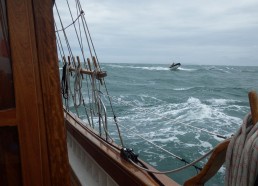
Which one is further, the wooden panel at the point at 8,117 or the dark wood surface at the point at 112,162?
the dark wood surface at the point at 112,162

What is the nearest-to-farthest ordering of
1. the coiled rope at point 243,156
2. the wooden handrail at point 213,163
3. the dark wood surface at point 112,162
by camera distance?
the coiled rope at point 243,156 < the wooden handrail at point 213,163 < the dark wood surface at point 112,162

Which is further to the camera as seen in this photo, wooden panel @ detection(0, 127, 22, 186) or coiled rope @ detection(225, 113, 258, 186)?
wooden panel @ detection(0, 127, 22, 186)

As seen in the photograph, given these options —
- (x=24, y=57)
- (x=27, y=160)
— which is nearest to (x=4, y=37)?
(x=24, y=57)

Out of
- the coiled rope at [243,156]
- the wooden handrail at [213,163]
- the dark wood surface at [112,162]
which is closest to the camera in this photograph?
the coiled rope at [243,156]

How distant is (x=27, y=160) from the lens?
0.97 m

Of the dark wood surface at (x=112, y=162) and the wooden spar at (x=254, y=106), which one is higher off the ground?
the wooden spar at (x=254, y=106)

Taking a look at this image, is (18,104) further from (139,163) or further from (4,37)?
(139,163)

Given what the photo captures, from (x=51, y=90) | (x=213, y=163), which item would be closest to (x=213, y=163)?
(x=213, y=163)

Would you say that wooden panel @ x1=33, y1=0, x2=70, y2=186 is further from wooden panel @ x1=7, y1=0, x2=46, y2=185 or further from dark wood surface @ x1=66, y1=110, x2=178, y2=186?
dark wood surface @ x1=66, y1=110, x2=178, y2=186

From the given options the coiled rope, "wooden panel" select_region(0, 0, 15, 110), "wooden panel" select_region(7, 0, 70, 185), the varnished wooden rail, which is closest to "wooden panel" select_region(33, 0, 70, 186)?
"wooden panel" select_region(7, 0, 70, 185)

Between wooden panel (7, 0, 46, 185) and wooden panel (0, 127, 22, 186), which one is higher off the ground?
wooden panel (7, 0, 46, 185)

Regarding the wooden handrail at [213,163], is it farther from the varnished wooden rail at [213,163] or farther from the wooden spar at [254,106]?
the wooden spar at [254,106]

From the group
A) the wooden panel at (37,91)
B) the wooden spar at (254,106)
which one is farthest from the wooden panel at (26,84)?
the wooden spar at (254,106)

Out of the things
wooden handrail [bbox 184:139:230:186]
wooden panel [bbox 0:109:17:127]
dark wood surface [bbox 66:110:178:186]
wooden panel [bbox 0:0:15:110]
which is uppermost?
wooden panel [bbox 0:0:15:110]
